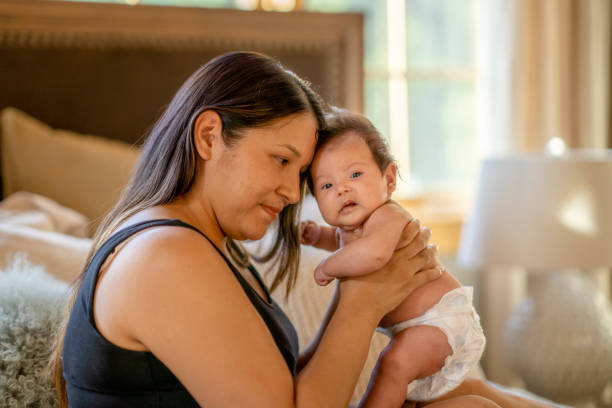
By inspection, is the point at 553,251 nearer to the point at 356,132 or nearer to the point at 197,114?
the point at 356,132

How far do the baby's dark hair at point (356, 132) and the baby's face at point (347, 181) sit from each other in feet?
0.04

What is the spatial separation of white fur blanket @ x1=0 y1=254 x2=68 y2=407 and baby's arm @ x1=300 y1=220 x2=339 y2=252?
0.56 m

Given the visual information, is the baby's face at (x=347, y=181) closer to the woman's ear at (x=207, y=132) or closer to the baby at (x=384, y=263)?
the baby at (x=384, y=263)

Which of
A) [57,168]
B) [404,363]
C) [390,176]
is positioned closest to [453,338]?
[404,363]

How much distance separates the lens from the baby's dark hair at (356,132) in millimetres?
1330

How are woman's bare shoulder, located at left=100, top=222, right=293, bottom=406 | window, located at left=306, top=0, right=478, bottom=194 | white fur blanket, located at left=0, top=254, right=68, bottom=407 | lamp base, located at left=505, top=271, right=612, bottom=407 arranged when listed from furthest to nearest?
window, located at left=306, top=0, right=478, bottom=194 < lamp base, located at left=505, top=271, right=612, bottom=407 < white fur blanket, located at left=0, top=254, right=68, bottom=407 < woman's bare shoulder, located at left=100, top=222, right=293, bottom=406

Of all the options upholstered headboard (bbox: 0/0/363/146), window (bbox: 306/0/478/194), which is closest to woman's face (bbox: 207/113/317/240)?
upholstered headboard (bbox: 0/0/363/146)

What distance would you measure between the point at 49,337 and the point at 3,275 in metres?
0.18

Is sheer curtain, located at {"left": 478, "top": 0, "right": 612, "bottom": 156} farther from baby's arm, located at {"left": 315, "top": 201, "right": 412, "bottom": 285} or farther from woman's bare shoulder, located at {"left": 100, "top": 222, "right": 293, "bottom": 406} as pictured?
woman's bare shoulder, located at {"left": 100, "top": 222, "right": 293, "bottom": 406}

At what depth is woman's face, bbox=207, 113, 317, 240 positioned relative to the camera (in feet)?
3.70

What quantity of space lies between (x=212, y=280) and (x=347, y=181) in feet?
1.46

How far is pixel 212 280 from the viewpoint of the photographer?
3.15ft

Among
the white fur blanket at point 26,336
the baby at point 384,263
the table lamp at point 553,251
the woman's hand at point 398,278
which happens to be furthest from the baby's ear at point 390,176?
the table lamp at point 553,251

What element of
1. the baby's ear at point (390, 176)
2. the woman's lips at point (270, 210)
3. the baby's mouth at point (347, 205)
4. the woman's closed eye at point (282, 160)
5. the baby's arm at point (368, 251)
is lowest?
the baby's arm at point (368, 251)
